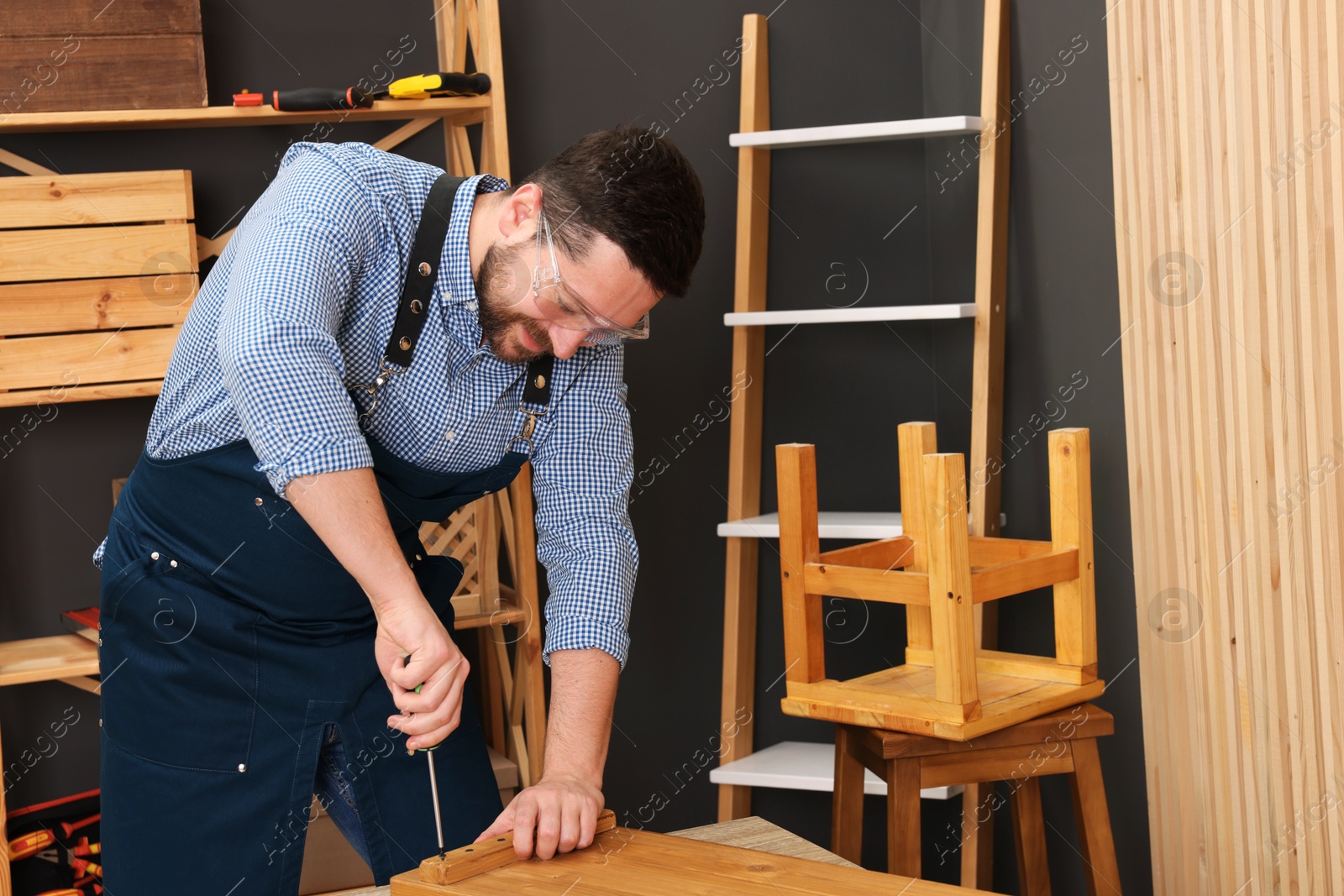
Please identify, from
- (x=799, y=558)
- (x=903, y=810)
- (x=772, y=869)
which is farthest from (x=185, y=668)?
(x=903, y=810)

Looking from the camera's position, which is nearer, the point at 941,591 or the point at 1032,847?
the point at 941,591

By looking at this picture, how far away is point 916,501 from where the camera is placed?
204 cm

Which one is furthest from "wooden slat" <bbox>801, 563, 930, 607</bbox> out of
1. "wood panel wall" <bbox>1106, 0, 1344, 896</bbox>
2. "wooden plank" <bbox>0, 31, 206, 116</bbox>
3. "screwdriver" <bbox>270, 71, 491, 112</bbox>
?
"wooden plank" <bbox>0, 31, 206, 116</bbox>

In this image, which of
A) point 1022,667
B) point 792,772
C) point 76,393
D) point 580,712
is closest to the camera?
point 580,712

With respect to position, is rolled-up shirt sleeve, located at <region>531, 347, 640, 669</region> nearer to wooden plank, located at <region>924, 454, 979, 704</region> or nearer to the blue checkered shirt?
Answer: the blue checkered shirt

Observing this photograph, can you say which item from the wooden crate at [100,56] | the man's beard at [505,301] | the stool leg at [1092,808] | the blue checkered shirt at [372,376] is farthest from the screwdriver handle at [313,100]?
the stool leg at [1092,808]

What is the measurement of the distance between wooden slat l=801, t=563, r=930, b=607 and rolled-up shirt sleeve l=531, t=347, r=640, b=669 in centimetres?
33

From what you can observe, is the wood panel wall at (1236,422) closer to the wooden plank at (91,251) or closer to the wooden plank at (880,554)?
the wooden plank at (880,554)

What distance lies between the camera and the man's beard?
5.00 feet

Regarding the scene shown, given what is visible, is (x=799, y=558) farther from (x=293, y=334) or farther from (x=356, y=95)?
(x=356, y=95)

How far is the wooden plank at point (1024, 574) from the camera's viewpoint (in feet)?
5.99

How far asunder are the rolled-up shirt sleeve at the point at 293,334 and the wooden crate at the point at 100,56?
0.96 metres

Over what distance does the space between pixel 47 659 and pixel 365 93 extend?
4.03 ft

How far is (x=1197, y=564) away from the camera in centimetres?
190
